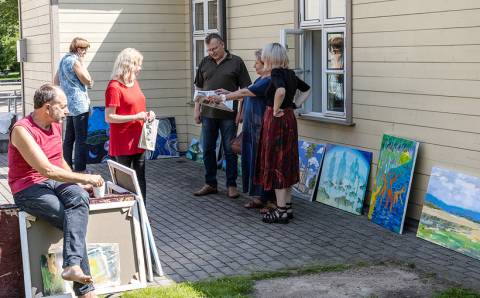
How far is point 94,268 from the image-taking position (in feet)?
19.0

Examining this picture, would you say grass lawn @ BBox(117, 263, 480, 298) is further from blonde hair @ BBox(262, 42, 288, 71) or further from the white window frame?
the white window frame

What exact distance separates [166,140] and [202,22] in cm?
201

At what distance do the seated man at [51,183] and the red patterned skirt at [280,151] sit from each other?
273cm

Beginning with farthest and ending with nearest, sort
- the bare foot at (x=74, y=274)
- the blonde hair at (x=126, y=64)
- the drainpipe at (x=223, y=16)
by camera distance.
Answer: the drainpipe at (x=223, y=16), the blonde hair at (x=126, y=64), the bare foot at (x=74, y=274)

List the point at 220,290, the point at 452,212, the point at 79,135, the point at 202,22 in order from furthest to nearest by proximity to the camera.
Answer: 1. the point at 202,22
2. the point at 79,135
3. the point at 452,212
4. the point at 220,290

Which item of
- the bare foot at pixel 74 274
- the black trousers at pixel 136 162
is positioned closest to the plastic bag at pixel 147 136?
the black trousers at pixel 136 162

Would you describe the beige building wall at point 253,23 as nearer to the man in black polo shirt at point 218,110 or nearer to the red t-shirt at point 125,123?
the man in black polo shirt at point 218,110

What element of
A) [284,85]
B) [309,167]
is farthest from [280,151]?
[309,167]

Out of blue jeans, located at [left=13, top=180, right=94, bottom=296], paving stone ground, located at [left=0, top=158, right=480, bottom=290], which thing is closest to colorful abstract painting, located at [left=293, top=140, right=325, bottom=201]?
paving stone ground, located at [left=0, top=158, right=480, bottom=290]

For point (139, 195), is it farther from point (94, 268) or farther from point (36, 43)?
point (36, 43)

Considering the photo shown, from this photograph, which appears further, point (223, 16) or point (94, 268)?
point (223, 16)

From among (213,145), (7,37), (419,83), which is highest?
(7,37)

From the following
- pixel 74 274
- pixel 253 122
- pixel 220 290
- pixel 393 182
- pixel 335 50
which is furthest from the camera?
pixel 335 50

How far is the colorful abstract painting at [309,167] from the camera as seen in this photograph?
362 inches
